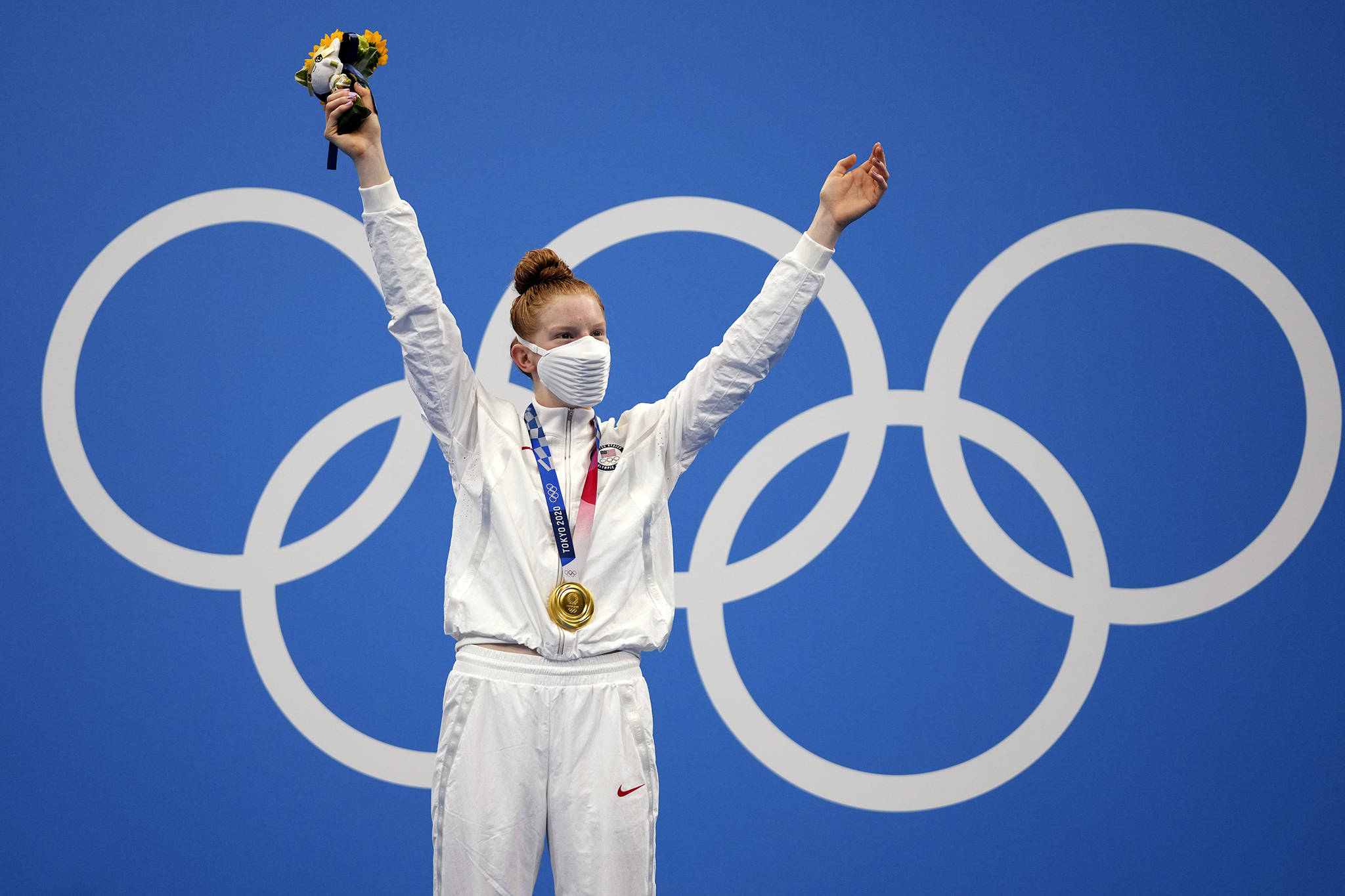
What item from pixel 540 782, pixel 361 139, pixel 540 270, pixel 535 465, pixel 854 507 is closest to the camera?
pixel 361 139

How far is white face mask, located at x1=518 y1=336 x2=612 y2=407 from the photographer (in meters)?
2.11

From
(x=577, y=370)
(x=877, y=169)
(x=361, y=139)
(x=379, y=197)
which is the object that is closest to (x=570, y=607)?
(x=577, y=370)

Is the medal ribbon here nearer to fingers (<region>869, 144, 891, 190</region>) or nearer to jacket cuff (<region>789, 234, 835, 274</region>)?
jacket cuff (<region>789, 234, 835, 274</region>)

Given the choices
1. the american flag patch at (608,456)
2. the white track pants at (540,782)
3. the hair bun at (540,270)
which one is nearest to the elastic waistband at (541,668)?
the white track pants at (540,782)

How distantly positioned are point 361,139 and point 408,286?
27cm

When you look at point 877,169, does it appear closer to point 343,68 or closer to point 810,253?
point 810,253

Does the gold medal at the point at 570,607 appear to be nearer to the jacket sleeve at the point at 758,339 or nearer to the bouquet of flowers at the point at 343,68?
the jacket sleeve at the point at 758,339

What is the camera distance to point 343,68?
6.48 feet

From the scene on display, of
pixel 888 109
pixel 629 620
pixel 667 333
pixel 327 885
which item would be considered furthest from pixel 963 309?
pixel 327 885

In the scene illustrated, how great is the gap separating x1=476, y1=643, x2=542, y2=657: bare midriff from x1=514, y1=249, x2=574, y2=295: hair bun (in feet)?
2.51

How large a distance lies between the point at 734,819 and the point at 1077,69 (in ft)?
9.32

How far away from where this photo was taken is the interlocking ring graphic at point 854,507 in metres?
3.58

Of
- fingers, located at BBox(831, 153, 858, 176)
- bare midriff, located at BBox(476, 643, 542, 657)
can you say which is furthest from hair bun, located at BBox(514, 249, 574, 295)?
bare midriff, located at BBox(476, 643, 542, 657)

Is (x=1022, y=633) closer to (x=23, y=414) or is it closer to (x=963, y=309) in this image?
(x=963, y=309)
